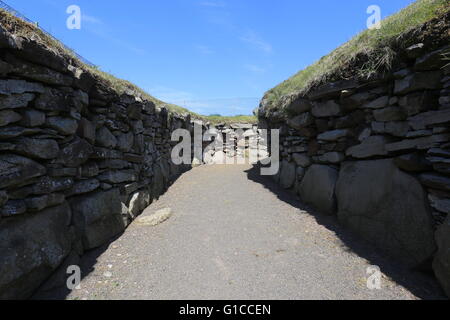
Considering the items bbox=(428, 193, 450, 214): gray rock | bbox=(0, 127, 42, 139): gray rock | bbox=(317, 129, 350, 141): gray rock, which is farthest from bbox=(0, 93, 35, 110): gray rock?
bbox=(428, 193, 450, 214): gray rock

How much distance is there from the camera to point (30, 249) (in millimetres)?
2852

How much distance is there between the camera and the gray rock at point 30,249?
2.62 meters

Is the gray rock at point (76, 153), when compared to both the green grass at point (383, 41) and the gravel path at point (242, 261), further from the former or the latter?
the green grass at point (383, 41)

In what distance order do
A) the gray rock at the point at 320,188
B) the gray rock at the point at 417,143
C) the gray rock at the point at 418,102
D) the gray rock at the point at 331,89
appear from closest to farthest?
the gray rock at the point at 417,143 → the gray rock at the point at 418,102 → the gray rock at the point at 331,89 → the gray rock at the point at 320,188

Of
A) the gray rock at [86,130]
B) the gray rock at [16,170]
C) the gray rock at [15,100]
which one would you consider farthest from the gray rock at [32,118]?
the gray rock at [86,130]

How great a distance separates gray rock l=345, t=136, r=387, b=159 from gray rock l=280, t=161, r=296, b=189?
2.17 metres

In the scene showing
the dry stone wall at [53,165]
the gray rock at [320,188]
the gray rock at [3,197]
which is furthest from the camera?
the gray rock at [320,188]

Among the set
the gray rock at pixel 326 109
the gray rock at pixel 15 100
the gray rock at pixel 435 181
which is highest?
the gray rock at pixel 326 109

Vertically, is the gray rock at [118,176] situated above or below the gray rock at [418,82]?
below

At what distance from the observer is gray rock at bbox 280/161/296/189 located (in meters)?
6.74

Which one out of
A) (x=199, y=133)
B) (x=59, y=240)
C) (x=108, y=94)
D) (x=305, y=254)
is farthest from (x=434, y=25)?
(x=199, y=133)

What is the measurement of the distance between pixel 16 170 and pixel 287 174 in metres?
6.19

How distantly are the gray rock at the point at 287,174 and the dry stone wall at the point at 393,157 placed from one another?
37.3 inches

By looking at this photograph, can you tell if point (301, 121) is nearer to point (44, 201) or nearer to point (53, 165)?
point (53, 165)
